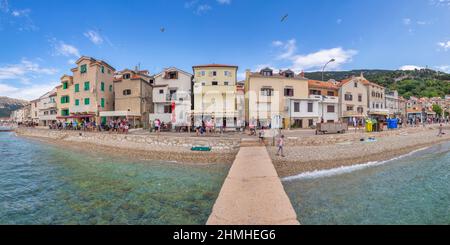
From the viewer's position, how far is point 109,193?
916 cm

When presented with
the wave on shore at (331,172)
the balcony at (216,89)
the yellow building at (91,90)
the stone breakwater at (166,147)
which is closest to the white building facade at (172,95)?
the balcony at (216,89)

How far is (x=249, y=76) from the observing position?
3338 centimetres

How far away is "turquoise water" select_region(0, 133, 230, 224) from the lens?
6.98 metres

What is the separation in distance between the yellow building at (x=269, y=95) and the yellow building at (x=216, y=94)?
3241mm

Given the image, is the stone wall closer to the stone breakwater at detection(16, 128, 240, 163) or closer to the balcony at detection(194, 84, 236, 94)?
the stone breakwater at detection(16, 128, 240, 163)

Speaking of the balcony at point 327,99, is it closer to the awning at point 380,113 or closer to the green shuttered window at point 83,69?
the awning at point 380,113

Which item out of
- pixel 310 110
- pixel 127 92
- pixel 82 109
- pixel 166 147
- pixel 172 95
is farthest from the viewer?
pixel 82 109

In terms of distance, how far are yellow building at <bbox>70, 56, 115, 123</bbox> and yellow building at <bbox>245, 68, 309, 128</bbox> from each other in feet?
86.5

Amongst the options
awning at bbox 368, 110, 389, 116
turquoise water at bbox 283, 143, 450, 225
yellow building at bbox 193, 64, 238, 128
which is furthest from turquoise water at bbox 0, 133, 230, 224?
awning at bbox 368, 110, 389, 116

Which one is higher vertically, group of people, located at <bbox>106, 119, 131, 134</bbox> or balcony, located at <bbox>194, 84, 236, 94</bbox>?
balcony, located at <bbox>194, 84, 236, 94</bbox>

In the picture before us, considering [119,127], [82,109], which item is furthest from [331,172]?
[82,109]

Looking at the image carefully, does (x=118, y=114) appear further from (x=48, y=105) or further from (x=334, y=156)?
(x=48, y=105)

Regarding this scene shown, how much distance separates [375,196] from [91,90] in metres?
41.5
